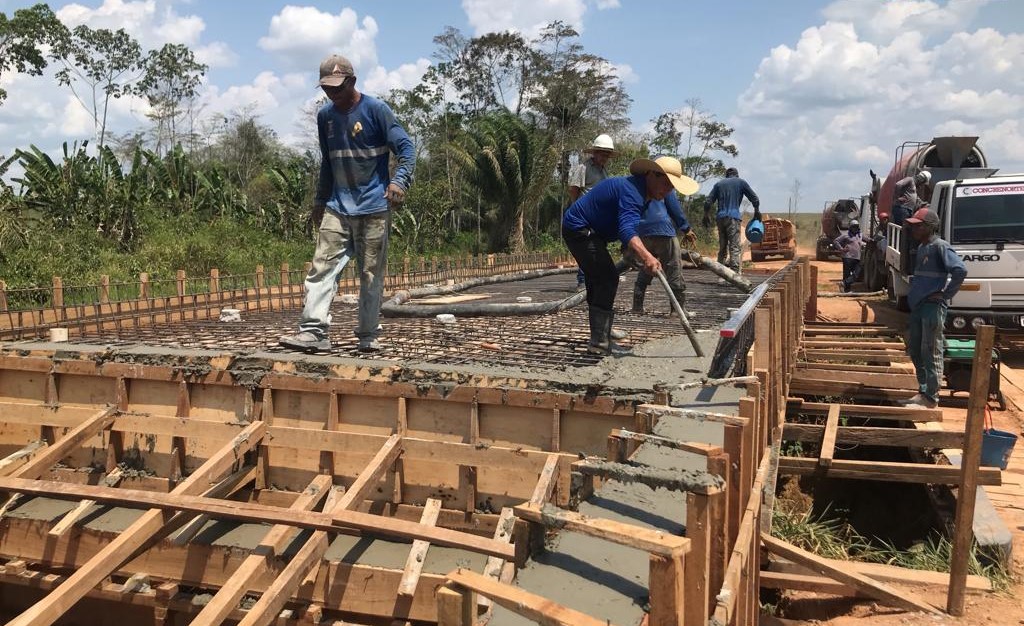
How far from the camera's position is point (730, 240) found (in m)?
9.18

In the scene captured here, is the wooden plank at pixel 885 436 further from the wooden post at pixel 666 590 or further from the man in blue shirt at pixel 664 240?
the wooden post at pixel 666 590

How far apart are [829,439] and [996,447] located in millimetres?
1322

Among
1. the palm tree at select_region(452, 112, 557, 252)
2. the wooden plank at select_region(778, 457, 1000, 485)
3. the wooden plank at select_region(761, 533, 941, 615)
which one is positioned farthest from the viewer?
the palm tree at select_region(452, 112, 557, 252)

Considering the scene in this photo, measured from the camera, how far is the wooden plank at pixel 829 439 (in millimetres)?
5077

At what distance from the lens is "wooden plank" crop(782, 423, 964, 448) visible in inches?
214

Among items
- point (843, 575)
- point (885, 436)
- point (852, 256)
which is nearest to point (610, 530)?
point (843, 575)

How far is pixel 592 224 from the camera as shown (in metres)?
4.34

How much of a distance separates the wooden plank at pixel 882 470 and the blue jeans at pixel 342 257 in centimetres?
329

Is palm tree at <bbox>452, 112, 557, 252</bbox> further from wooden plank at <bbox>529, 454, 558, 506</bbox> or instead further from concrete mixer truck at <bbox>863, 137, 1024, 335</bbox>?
wooden plank at <bbox>529, 454, 558, 506</bbox>

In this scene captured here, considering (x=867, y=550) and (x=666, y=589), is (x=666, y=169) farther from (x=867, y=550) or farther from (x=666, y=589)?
(x=867, y=550)

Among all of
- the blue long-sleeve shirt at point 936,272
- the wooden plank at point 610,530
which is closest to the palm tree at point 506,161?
the blue long-sleeve shirt at point 936,272

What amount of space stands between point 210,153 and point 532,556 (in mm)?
35708

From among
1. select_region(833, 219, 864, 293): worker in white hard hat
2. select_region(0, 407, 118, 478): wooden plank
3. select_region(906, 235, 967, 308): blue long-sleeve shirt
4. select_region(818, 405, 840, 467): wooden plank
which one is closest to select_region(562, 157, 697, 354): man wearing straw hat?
select_region(818, 405, 840, 467): wooden plank

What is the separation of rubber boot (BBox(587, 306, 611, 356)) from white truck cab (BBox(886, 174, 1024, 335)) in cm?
658
